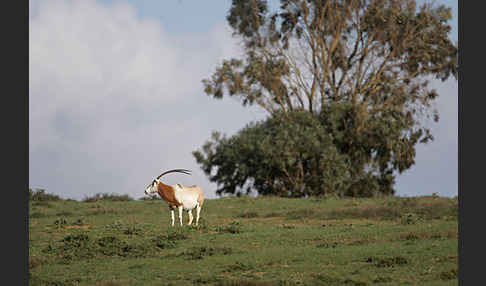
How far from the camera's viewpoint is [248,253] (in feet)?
47.3

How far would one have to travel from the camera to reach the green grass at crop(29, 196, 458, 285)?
38.6ft

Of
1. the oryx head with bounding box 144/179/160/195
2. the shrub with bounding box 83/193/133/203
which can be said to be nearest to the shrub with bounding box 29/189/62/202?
the shrub with bounding box 83/193/133/203

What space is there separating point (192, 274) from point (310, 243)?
4729mm

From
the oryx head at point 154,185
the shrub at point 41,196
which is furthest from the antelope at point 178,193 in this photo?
the shrub at point 41,196

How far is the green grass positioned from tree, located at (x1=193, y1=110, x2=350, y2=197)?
11.5m

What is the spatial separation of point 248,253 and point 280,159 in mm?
20331

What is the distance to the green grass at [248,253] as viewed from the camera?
38.6 ft

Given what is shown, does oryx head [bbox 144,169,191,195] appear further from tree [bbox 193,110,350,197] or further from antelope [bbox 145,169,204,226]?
tree [bbox 193,110,350,197]

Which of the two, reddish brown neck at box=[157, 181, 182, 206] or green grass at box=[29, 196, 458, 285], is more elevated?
reddish brown neck at box=[157, 181, 182, 206]

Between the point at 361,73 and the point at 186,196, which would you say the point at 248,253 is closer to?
the point at 186,196

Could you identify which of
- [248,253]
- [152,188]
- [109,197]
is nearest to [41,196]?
[109,197]

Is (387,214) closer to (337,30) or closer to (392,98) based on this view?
(392,98)

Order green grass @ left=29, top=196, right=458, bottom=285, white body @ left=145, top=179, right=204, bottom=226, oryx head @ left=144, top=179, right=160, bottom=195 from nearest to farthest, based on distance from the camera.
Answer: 1. green grass @ left=29, top=196, right=458, bottom=285
2. white body @ left=145, top=179, right=204, bottom=226
3. oryx head @ left=144, top=179, right=160, bottom=195

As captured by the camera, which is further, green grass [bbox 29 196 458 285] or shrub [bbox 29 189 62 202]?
shrub [bbox 29 189 62 202]
